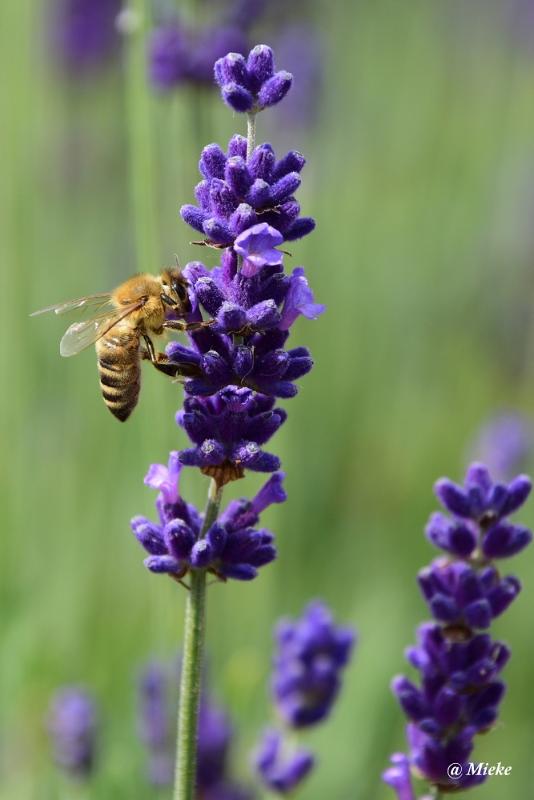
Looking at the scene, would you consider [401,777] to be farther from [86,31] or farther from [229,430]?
[86,31]

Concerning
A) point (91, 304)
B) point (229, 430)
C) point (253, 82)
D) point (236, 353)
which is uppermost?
point (253, 82)

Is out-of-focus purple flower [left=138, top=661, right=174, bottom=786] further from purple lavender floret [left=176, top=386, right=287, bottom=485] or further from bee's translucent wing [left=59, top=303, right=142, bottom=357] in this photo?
purple lavender floret [left=176, top=386, right=287, bottom=485]

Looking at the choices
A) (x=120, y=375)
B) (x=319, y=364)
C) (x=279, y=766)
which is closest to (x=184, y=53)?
(x=120, y=375)


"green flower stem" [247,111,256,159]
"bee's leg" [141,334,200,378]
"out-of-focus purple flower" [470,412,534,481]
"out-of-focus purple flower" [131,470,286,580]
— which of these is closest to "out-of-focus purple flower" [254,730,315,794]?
"out-of-focus purple flower" [131,470,286,580]

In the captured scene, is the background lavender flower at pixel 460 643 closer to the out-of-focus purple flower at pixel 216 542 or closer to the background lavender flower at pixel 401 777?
the background lavender flower at pixel 401 777

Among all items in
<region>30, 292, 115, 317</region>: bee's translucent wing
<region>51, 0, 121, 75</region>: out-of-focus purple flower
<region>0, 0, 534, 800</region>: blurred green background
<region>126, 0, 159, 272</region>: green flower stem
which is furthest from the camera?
<region>51, 0, 121, 75</region>: out-of-focus purple flower

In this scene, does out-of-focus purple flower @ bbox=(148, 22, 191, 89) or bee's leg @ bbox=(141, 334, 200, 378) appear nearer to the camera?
bee's leg @ bbox=(141, 334, 200, 378)

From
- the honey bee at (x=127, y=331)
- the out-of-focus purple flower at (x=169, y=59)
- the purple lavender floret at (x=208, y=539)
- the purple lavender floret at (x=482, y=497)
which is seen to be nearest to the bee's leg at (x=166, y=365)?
the honey bee at (x=127, y=331)

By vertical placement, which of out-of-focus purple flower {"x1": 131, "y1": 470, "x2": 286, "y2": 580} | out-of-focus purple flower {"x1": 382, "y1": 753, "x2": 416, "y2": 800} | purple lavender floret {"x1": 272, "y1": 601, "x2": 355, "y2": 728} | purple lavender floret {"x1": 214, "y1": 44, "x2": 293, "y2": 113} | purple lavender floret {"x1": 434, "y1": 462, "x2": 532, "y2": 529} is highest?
purple lavender floret {"x1": 214, "y1": 44, "x2": 293, "y2": 113}
